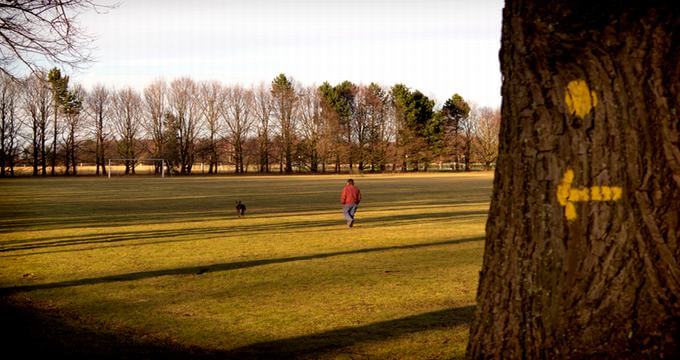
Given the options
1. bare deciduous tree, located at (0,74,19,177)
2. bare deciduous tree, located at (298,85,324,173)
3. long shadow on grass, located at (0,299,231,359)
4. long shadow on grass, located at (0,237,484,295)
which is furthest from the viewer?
bare deciduous tree, located at (298,85,324,173)

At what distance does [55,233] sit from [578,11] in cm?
1745

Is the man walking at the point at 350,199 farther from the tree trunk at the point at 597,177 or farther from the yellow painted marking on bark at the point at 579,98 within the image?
the yellow painted marking on bark at the point at 579,98

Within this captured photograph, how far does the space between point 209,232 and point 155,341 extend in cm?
1075

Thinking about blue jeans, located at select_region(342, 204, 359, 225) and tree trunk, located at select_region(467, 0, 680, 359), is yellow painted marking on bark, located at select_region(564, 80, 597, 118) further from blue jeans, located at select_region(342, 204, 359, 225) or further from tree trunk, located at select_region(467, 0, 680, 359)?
blue jeans, located at select_region(342, 204, 359, 225)

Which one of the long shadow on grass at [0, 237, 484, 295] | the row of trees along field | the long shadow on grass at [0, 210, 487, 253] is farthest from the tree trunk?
the row of trees along field

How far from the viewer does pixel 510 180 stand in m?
2.95

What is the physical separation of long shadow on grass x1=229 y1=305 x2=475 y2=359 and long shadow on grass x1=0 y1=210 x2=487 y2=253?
31.7 ft

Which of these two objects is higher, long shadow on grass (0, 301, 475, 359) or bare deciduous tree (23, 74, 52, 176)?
bare deciduous tree (23, 74, 52, 176)

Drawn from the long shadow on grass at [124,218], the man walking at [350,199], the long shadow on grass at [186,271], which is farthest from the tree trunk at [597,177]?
the long shadow on grass at [124,218]

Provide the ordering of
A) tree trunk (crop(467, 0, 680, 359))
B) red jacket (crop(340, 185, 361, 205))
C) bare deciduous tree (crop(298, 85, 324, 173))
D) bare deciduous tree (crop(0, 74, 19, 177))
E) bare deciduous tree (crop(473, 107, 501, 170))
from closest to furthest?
tree trunk (crop(467, 0, 680, 359))
red jacket (crop(340, 185, 361, 205))
bare deciduous tree (crop(0, 74, 19, 177))
bare deciduous tree (crop(298, 85, 324, 173))
bare deciduous tree (crop(473, 107, 501, 170))

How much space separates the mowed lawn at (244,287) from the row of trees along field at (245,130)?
62.6 m

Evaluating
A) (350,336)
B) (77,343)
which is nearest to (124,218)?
(77,343)

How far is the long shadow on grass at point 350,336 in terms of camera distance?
6.19 meters

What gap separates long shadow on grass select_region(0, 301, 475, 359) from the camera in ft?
20.1
